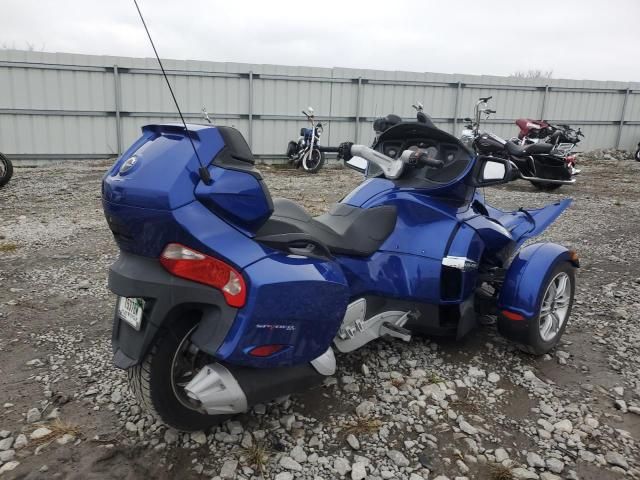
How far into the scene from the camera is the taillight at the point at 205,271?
175 cm

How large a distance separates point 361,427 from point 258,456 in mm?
506

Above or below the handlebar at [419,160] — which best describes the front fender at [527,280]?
below

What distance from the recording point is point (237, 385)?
6.15 feet

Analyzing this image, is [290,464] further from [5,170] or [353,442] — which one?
[5,170]

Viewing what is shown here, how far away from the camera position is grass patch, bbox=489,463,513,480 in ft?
6.63

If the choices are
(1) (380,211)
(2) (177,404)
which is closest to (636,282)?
(1) (380,211)

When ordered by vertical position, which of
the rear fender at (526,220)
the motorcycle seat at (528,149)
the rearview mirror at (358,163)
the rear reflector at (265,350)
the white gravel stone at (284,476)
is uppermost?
the motorcycle seat at (528,149)

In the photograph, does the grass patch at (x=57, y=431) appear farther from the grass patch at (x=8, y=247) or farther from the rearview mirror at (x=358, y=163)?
the grass patch at (x=8, y=247)

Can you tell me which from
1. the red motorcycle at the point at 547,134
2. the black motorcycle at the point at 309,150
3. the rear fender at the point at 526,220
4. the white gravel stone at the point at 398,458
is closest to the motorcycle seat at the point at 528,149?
the rear fender at the point at 526,220

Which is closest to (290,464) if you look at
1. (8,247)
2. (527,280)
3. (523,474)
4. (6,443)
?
(523,474)

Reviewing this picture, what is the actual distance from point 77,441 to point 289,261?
1.25 metres

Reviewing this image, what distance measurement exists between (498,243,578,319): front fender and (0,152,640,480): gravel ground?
358 mm

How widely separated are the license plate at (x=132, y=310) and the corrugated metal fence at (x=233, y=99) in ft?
35.2

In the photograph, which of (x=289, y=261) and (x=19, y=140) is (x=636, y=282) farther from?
(x=19, y=140)
